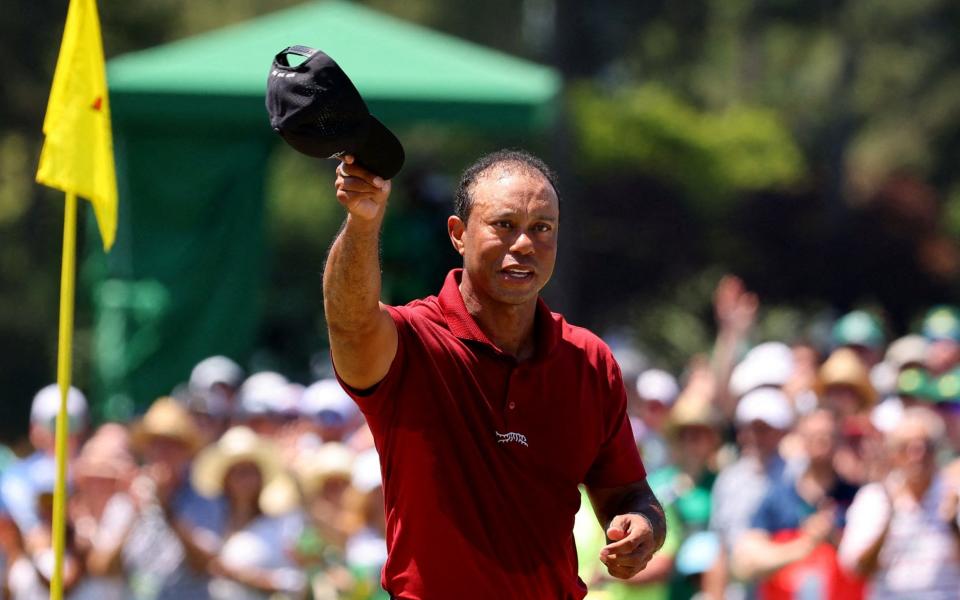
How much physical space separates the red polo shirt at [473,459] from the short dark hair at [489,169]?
0.24m

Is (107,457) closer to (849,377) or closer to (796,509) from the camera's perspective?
(796,509)

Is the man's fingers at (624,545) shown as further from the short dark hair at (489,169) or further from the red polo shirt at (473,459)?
the short dark hair at (489,169)

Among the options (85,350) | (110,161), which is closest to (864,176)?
(85,350)

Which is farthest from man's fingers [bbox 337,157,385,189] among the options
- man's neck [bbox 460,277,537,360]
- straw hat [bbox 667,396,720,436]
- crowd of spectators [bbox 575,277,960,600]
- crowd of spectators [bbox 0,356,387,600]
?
straw hat [bbox 667,396,720,436]

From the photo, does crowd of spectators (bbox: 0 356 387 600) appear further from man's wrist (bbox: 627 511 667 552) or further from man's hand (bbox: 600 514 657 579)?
man's hand (bbox: 600 514 657 579)

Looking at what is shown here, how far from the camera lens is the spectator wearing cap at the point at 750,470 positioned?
8.75 meters

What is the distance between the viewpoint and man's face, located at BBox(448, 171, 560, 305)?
4969mm

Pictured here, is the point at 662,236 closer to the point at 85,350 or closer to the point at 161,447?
the point at 85,350

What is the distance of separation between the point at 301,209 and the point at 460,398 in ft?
110

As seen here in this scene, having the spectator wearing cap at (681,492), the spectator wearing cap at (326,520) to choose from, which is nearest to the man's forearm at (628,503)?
the spectator wearing cap at (681,492)

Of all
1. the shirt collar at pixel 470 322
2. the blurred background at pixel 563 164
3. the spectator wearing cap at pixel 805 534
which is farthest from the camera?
the blurred background at pixel 563 164

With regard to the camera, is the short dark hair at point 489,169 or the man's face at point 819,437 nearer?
the short dark hair at point 489,169

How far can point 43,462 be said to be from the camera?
10.3m

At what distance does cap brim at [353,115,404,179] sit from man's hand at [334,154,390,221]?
0.07ft
